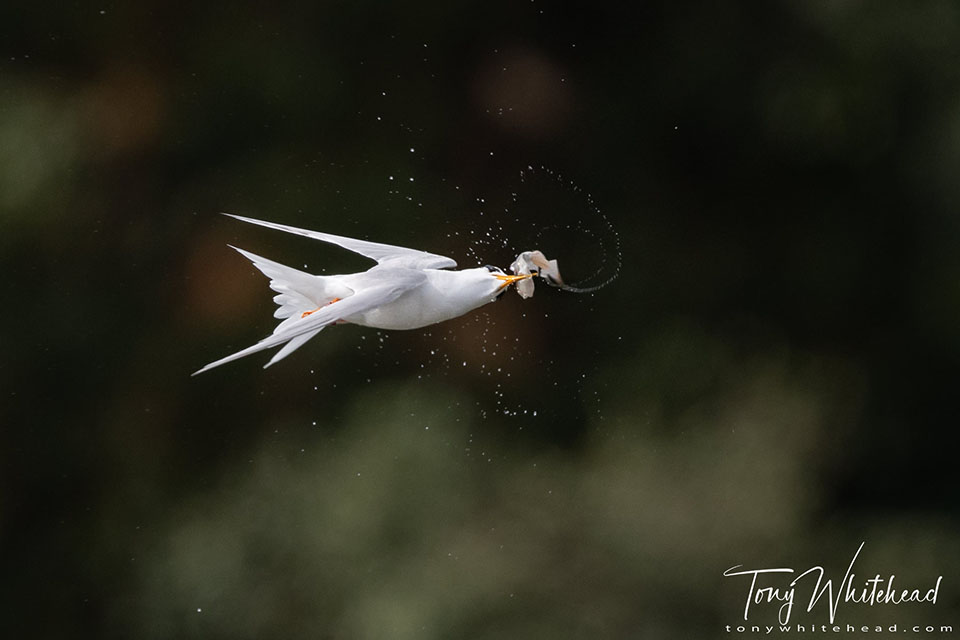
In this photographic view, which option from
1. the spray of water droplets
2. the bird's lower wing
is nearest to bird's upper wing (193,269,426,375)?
the bird's lower wing

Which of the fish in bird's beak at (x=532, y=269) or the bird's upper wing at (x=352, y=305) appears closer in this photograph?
the bird's upper wing at (x=352, y=305)

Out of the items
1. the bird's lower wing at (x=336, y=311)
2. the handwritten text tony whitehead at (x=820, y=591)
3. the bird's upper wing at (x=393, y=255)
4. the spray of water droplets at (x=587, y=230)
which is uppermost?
the spray of water droplets at (x=587, y=230)

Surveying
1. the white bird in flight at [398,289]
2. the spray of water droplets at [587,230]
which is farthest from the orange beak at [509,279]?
the spray of water droplets at [587,230]

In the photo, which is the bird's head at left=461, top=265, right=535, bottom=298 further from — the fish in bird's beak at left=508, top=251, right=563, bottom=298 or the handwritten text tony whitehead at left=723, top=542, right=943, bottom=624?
the handwritten text tony whitehead at left=723, top=542, right=943, bottom=624

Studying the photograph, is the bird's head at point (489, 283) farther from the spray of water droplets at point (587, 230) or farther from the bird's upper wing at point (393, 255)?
the spray of water droplets at point (587, 230)

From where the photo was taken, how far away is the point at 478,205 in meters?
2.59

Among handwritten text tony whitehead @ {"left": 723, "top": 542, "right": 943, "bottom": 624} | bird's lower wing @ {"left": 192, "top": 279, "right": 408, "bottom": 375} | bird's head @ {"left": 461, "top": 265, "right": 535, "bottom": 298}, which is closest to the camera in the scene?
bird's lower wing @ {"left": 192, "top": 279, "right": 408, "bottom": 375}

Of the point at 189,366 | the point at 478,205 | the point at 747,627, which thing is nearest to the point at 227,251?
the point at 189,366

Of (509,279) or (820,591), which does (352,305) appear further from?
(820,591)

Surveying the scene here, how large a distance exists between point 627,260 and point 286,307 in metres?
1.55

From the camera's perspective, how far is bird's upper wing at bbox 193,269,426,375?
100 cm

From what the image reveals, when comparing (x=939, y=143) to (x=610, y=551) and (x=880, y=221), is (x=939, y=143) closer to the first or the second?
(x=880, y=221)

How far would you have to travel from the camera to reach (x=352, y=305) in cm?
105

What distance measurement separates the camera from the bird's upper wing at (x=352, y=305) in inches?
39.5
